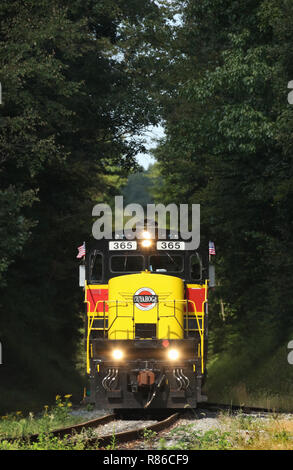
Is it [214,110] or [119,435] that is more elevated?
[214,110]

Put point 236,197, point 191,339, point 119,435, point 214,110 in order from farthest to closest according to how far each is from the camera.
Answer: point 236,197 → point 214,110 → point 191,339 → point 119,435

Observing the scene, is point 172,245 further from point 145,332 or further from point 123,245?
point 145,332

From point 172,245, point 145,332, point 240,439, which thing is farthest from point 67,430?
point 172,245

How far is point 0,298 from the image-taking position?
24.2m

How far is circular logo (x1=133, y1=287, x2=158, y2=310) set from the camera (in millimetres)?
15992

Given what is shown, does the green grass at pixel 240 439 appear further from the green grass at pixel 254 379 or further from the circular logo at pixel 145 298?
the circular logo at pixel 145 298

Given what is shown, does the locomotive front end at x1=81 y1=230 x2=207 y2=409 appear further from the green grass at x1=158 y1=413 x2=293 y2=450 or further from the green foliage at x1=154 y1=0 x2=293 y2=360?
the green foliage at x1=154 y1=0 x2=293 y2=360

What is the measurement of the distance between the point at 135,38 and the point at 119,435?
2458cm

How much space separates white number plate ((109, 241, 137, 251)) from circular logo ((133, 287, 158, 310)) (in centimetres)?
110

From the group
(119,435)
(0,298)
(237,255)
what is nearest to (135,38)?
(237,255)

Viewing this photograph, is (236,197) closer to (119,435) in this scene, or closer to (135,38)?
(135,38)

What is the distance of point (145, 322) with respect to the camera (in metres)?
16.0

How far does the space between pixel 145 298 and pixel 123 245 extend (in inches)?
55.3

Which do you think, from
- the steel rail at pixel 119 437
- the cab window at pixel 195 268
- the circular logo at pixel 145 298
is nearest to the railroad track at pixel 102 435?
the steel rail at pixel 119 437
